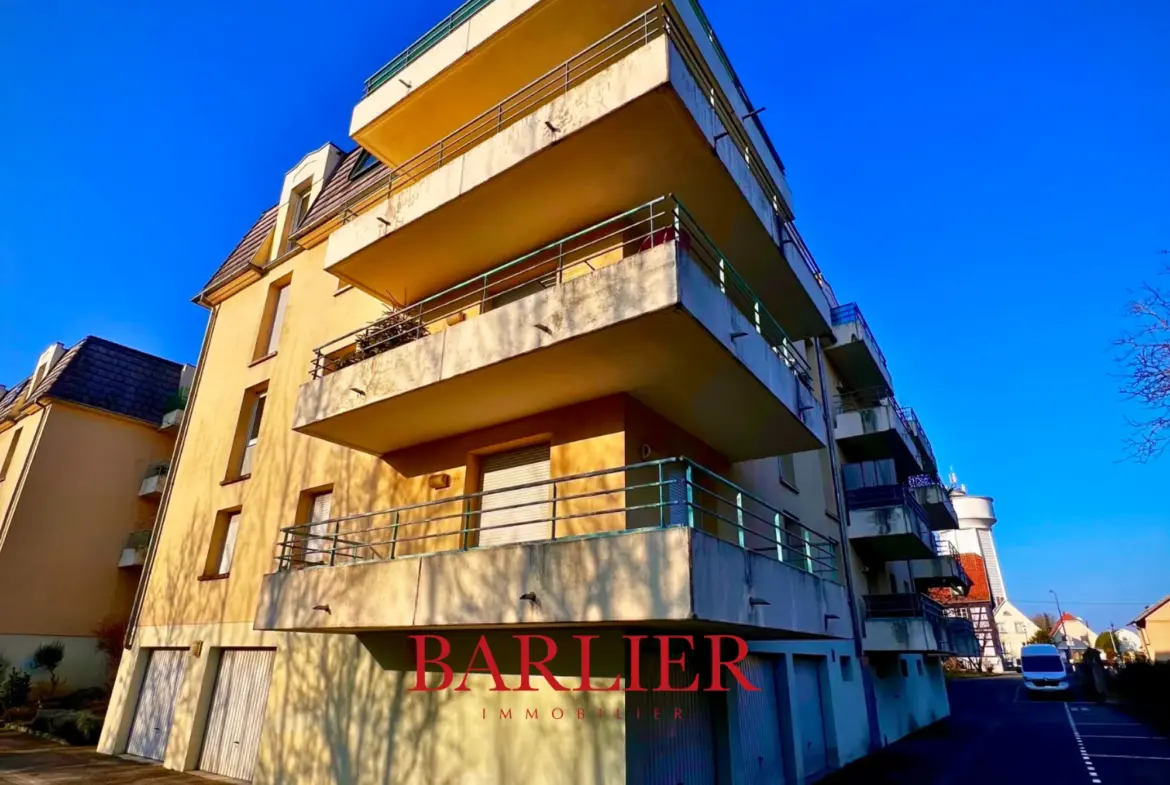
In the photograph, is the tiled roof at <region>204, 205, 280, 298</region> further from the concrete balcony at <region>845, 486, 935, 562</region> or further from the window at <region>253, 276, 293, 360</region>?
the concrete balcony at <region>845, 486, 935, 562</region>

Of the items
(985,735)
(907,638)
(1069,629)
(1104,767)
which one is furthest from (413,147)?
(1069,629)

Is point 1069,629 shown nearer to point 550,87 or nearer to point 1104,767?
point 1104,767

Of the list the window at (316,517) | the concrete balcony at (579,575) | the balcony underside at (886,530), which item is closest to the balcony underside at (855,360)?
the balcony underside at (886,530)

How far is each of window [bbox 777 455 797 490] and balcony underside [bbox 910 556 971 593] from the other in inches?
420

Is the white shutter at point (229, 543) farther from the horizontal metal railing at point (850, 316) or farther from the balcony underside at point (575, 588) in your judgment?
the horizontal metal railing at point (850, 316)

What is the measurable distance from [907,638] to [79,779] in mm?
17634

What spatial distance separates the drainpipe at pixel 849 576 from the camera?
15.2m

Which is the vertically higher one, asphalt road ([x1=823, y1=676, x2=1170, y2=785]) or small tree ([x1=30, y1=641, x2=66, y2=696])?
small tree ([x1=30, y1=641, x2=66, y2=696])

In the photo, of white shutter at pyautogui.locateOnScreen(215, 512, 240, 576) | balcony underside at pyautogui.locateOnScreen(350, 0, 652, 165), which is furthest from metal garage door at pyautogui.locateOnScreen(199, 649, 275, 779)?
balcony underside at pyautogui.locateOnScreen(350, 0, 652, 165)

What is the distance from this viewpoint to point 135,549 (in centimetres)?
2016

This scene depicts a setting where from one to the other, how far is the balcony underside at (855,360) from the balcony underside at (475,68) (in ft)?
43.0

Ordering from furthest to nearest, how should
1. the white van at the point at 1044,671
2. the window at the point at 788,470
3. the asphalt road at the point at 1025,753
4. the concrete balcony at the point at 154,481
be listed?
the white van at the point at 1044,671, the concrete balcony at the point at 154,481, the window at the point at 788,470, the asphalt road at the point at 1025,753

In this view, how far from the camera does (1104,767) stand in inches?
510

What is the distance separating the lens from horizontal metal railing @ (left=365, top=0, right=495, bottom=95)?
1137cm
